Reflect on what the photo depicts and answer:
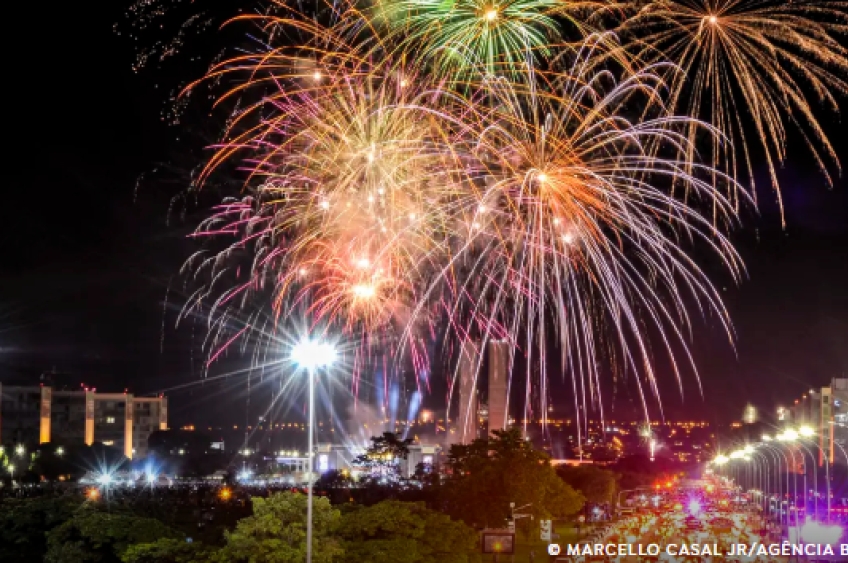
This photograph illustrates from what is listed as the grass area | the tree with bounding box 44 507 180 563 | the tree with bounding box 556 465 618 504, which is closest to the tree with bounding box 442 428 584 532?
the grass area

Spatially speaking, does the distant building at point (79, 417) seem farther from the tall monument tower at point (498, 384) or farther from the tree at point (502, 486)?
the tree at point (502, 486)

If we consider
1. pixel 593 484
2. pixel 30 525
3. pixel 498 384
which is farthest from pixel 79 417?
pixel 30 525

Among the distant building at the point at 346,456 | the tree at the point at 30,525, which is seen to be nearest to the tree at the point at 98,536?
the tree at the point at 30,525

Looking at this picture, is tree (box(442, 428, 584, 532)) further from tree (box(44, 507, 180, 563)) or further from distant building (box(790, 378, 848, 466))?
distant building (box(790, 378, 848, 466))

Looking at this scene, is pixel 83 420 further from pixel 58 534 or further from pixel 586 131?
pixel 586 131

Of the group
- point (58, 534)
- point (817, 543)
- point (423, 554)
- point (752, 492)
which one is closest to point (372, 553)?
point (423, 554)

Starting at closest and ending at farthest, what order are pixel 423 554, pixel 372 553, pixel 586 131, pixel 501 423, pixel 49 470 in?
pixel 586 131, pixel 372 553, pixel 423 554, pixel 49 470, pixel 501 423
